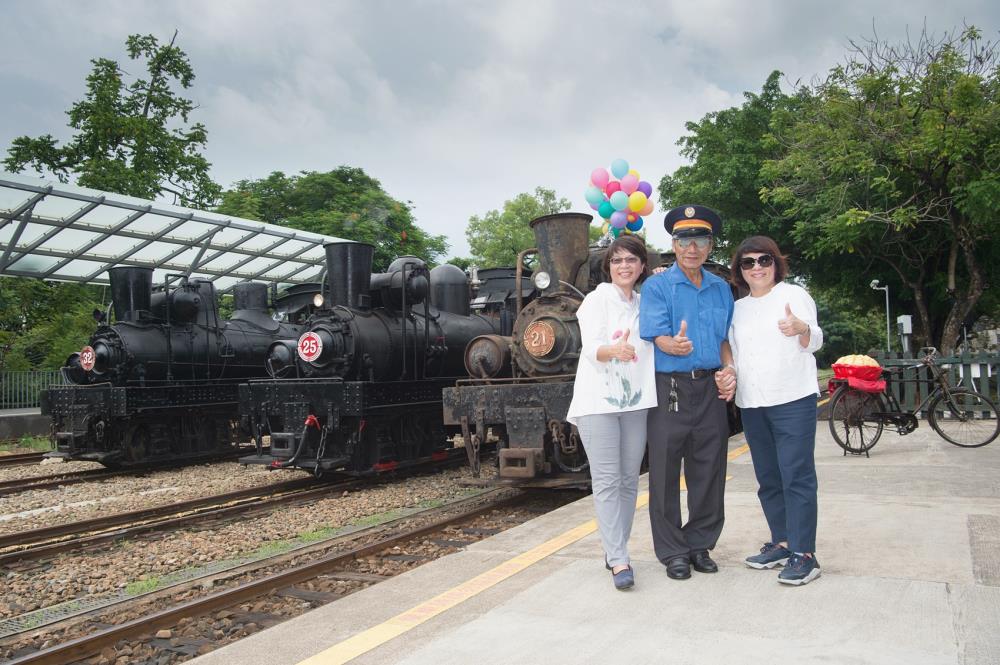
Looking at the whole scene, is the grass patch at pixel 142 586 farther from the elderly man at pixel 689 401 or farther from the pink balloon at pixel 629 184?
the pink balloon at pixel 629 184

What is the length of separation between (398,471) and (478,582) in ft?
21.5

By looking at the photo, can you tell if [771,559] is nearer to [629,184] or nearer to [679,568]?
[679,568]

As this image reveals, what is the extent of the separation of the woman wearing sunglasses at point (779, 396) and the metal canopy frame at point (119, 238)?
11.3 meters

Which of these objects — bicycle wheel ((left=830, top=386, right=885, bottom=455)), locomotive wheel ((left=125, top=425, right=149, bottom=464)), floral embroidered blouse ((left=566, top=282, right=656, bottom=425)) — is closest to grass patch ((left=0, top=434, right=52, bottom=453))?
locomotive wheel ((left=125, top=425, right=149, bottom=464))

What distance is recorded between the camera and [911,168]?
49.2ft

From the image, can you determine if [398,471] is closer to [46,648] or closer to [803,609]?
[46,648]

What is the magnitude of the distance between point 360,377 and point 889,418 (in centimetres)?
643

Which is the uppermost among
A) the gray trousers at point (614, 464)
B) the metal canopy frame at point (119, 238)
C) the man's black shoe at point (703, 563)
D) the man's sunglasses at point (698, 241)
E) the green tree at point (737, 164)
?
the green tree at point (737, 164)

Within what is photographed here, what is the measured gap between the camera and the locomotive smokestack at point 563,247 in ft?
24.2

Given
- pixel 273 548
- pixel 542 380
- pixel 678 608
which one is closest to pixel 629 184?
pixel 542 380

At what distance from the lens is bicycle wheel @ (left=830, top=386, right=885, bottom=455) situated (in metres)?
8.42

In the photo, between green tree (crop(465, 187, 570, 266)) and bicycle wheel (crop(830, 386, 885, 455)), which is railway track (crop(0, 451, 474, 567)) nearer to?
bicycle wheel (crop(830, 386, 885, 455))

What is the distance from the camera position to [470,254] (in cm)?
5650

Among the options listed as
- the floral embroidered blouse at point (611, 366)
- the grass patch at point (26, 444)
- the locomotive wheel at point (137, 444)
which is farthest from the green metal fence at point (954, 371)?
the grass patch at point (26, 444)
